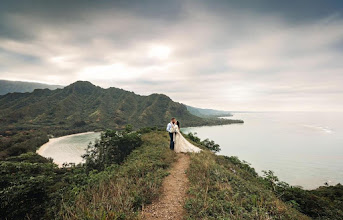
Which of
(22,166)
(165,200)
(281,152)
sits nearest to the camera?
(165,200)

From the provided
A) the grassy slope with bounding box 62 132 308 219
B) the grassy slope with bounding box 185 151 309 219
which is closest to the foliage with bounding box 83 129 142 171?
the grassy slope with bounding box 62 132 308 219

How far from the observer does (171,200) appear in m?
6.44

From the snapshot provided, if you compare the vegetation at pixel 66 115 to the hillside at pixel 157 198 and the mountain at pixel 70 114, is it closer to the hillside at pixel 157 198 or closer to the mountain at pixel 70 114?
the mountain at pixel 70 114

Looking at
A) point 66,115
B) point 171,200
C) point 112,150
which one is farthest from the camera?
point 66,115

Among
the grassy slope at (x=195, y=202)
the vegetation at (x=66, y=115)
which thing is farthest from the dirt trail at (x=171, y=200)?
the vegetation at (x=66, y=115)

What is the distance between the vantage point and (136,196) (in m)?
5.97

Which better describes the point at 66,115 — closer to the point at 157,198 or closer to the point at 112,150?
the point at 112,150

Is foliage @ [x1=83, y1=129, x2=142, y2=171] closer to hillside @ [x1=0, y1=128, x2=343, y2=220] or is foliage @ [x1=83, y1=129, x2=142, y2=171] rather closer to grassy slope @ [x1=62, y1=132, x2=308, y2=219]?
hillside @ [x1=0, y1=128, x2=343, y2=220]

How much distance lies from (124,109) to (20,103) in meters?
115

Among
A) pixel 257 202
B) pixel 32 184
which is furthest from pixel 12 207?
pixel 257 202

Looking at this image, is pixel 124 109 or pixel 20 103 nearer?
pixel 20 103

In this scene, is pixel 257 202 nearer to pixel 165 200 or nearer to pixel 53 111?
pixel 165 200

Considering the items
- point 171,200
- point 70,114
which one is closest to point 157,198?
point 171,200

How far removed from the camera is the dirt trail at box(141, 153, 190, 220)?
5445 mm
